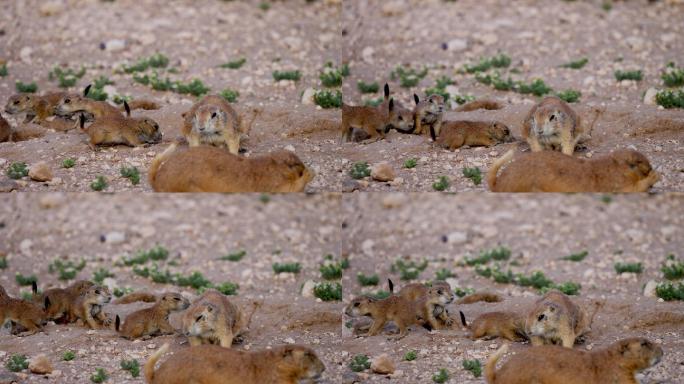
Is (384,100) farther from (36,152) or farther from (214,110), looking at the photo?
(36,152)

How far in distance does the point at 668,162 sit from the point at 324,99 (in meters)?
3.11

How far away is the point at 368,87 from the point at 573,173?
2820 mm

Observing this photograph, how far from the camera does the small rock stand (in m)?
10.4

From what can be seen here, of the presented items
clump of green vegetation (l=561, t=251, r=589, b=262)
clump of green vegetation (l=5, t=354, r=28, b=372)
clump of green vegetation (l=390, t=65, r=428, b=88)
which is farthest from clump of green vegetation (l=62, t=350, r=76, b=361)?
clump of green vegetation (l=561, t=251, r=589, b=262)

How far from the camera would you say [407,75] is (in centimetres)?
1232

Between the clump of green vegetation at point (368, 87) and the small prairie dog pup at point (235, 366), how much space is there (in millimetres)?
3352

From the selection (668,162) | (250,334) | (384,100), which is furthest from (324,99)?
(668,162)

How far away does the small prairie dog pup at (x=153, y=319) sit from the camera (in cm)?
1050

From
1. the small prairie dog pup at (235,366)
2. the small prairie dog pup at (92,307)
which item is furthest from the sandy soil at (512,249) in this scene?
the small prairie dog pup at (92,307)

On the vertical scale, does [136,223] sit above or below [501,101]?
below

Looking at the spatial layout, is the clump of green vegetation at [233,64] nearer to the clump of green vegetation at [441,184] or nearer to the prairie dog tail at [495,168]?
the clump of green vegetation at [441,184]

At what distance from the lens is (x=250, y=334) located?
1060 cm

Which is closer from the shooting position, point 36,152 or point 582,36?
point 36,152

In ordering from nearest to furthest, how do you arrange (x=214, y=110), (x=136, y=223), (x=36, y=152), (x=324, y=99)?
(x=214, y=110) → (x=36, y=152) → (x=324, y=99) → (x=136, y=223)
